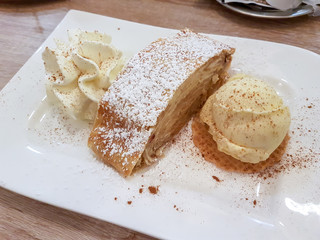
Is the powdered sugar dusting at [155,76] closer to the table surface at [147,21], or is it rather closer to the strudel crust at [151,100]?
the strudel crust at [151,100]

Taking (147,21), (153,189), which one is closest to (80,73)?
(153,189)

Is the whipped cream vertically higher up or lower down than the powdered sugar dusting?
lower down

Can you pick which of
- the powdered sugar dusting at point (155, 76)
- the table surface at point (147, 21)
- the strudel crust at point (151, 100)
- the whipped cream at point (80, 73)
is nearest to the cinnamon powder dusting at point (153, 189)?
the strudel crust at point (151, 100)

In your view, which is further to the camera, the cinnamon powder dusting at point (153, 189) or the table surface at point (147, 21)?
the table surface at point (147, 21)

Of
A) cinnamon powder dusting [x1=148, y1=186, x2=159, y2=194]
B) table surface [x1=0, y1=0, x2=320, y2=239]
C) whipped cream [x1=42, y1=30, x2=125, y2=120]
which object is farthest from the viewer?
table surface [x1=0, y1=0, x2=320, y2=239]

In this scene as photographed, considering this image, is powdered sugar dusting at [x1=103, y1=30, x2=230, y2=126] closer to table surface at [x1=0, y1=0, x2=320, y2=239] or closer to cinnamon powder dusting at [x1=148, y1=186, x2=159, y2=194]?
cinnamon powder dusting at [x1=148, y1=186, x2=159, y2=194]

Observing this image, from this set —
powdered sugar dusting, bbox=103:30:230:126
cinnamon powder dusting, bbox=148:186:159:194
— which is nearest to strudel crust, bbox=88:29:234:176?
powdered sugar dusting, bbox=103:30:230:126

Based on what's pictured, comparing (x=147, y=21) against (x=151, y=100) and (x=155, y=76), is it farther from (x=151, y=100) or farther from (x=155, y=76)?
(x=151, y=100)
